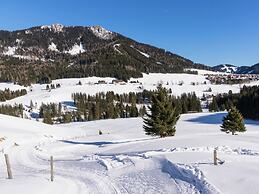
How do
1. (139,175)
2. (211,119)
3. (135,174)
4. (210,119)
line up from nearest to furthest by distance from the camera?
(139,175) < (135,174) < (211,119) < (210,119)

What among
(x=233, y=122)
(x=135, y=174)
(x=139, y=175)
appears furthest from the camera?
(x=233, y=122)

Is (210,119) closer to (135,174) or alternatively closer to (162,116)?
(162,116)

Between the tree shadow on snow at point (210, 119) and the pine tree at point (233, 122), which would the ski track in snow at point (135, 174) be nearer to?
the pine tree at point (233, 122)

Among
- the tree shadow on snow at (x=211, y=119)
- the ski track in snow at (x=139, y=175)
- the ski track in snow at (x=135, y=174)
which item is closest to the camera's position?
the ski track in snow at (x=139, y=175)

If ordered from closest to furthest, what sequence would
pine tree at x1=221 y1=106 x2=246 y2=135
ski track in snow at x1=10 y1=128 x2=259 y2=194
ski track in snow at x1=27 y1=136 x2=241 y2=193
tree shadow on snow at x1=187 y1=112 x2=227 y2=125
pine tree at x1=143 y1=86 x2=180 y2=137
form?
ski track in snow at x1=27 y1=136 x2=241 y2=193
ski track in snow at x1=10 y1=128 x2=259 y2=194
pine tree at x1=143 y1=86 x2=180 y2=137
pine tree at x1=221 y1=106 x2=246 y2=135
tree shadow on snow at x1=187 y1=112 x2=227 y2=125

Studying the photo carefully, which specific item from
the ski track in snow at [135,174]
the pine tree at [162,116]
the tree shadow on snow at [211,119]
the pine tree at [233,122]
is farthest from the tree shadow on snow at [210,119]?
the ski track in snow at [135,174]

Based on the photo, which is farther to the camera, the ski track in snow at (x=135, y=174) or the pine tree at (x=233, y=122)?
the pine tree at (x=233, y=122)

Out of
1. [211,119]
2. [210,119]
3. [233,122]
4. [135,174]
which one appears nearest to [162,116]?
[233,122]

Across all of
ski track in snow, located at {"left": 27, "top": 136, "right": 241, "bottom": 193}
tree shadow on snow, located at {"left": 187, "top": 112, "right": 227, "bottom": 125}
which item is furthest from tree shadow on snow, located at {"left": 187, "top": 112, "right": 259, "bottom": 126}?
ski track in snow, located at {"left": 27, "top": 136, "right": 241, "bottom": 193}

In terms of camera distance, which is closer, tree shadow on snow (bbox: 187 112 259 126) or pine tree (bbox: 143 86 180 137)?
pine tree (bbox: 143 86 180 137)

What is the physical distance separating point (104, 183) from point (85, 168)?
6997 mm

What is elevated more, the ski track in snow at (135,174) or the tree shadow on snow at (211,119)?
the ski track in snow at (135,174)

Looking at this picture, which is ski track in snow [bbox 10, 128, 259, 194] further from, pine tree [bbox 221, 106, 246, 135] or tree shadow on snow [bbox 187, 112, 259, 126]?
tree shadow on snow [bbox 187, 112, 259, 126]

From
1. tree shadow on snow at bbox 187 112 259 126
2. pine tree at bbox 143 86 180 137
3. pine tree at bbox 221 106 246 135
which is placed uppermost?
pine tree at bbox 143 86 180 137
